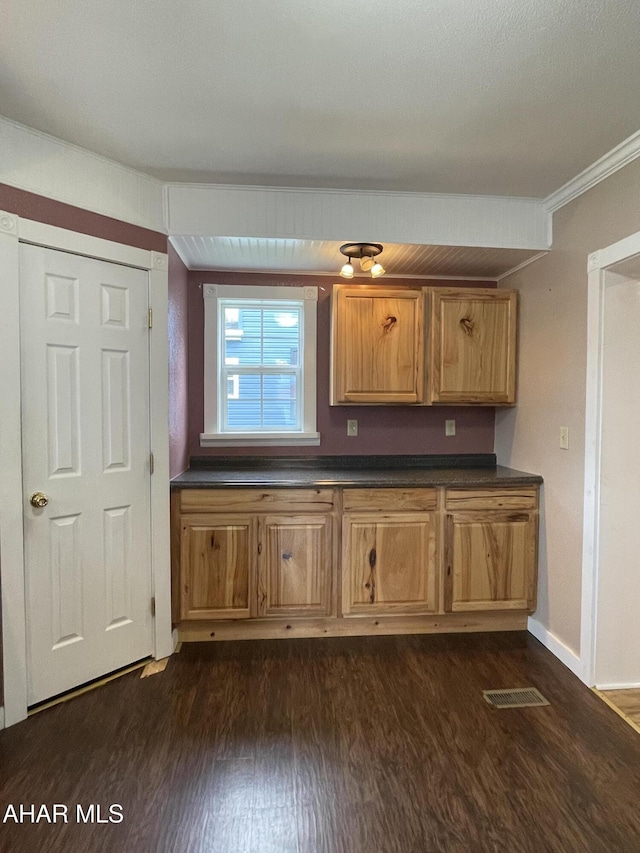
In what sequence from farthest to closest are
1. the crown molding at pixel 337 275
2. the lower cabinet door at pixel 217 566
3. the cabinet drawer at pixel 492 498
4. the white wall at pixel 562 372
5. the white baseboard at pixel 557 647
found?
the crown molding at pixel 337 275
the cabinet drawer at pixel 492 498
the lower cabinet door at pixel 217 566
the white baseboard at pixel 557 647
the white wall at pixel 562 372

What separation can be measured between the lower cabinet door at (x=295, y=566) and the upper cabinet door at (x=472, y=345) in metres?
1.15

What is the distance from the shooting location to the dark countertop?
2.47 m

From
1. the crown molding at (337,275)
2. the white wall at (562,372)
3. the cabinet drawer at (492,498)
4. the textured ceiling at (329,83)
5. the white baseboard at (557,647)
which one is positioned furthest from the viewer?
the crown molding at (337,275)

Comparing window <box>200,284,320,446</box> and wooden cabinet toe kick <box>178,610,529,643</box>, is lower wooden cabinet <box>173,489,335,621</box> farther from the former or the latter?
window <box>200,284,320,446</box>

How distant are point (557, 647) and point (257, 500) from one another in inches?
72.7

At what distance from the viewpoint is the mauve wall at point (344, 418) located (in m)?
2.96

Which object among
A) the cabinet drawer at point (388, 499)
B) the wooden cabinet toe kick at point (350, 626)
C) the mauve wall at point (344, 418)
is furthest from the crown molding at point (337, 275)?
the wooden cabinet toe kick at point (350, 626)

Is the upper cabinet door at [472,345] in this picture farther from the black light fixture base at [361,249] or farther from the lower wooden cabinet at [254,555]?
the lower wooden cabinet at [254,555]

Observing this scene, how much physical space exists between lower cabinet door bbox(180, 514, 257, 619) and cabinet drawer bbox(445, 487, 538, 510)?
3.86 ft

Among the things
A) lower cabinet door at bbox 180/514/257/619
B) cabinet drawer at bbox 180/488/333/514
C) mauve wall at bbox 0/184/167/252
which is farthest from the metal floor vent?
mauve wall at bbox 0/184/167/252

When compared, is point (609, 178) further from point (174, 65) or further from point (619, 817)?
point (619, 817)

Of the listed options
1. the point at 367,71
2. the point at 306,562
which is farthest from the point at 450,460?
the point at 367,71

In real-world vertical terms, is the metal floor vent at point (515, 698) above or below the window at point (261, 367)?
below

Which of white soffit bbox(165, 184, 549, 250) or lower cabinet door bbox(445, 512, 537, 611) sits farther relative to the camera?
lower cabinet door bbox(445, 512, 537, 611)
